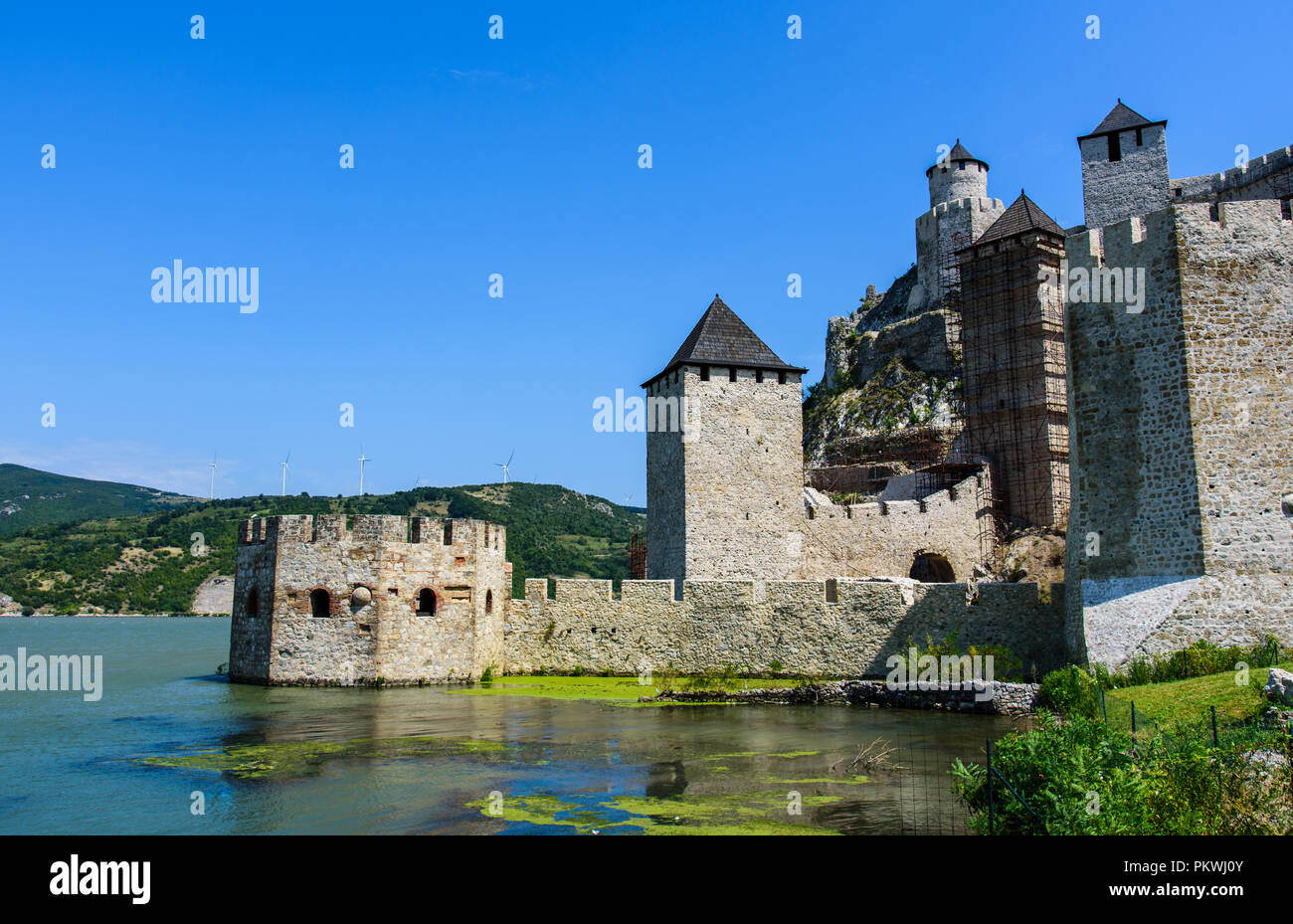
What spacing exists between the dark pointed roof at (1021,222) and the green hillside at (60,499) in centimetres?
14998

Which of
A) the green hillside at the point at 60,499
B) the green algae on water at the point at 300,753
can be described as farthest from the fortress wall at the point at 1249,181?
the green hillside at the point at 60,499

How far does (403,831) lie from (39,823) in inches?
176

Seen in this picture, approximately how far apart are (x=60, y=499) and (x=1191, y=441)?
183559 millimetres

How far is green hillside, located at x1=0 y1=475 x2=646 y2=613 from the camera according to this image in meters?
89.9

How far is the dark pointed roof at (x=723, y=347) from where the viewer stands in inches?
1108

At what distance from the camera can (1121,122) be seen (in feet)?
117

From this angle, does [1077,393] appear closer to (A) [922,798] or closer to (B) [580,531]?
(A) [922,798]

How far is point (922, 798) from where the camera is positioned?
11086 millimetres

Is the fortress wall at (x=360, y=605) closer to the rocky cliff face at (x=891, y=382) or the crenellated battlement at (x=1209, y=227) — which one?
the crenellated battlement at (x=1209, y=227)

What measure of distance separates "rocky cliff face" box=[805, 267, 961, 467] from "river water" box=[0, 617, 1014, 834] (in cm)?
2808

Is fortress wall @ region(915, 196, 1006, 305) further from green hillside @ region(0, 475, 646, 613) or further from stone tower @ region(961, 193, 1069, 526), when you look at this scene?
green hillside @ region(0, 475, 646, 613)

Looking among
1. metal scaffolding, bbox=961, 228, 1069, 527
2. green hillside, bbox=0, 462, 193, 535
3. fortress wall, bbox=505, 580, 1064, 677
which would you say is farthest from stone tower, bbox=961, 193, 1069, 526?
green hillside, bbox=0, 462, 193, 535

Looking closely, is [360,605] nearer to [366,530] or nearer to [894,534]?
[366,530]
